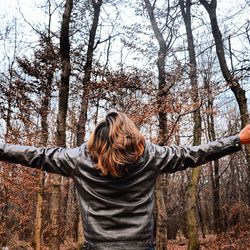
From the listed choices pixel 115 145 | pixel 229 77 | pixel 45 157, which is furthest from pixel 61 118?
pixel 115 145

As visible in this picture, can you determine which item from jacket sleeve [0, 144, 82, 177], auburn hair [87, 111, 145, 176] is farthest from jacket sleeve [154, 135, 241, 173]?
jacket sleeve [0, 144, 82, 177]

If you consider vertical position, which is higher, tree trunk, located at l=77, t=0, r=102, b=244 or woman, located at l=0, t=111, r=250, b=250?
tree trunk, located at l=77, t=0, r=102, b=244

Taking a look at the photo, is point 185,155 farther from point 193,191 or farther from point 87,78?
point 87,78

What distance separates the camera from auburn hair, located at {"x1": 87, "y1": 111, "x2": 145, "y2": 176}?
1905 millimetres

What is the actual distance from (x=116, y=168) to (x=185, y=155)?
403mm

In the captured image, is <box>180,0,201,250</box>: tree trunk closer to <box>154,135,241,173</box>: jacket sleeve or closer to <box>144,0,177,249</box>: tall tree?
<box>144,0,177,249</box>: tall tree

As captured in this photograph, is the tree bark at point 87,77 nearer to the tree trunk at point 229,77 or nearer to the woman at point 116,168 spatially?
the tree trunk at point 229,77

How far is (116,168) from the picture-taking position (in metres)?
1.90

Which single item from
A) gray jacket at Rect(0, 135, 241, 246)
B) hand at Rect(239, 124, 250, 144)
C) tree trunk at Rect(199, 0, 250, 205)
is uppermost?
tree trunk at Rect(199, 0, 250, 205)

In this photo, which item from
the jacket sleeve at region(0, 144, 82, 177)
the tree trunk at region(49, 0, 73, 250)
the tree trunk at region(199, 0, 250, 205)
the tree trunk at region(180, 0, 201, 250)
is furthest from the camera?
the tree trunk at region(180, 0, 201, 250)

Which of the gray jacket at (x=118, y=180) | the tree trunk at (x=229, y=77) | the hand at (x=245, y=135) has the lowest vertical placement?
the gray jacket at (x=118, y=180)

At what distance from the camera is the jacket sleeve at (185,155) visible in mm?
1988

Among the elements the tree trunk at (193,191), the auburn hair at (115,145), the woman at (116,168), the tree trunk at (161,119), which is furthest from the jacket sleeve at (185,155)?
the tree trunk at (193,191)

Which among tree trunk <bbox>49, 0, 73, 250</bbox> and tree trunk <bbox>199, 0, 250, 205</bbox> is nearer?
tree trunk <bbox>49, 0, 73, 250</bbox>
